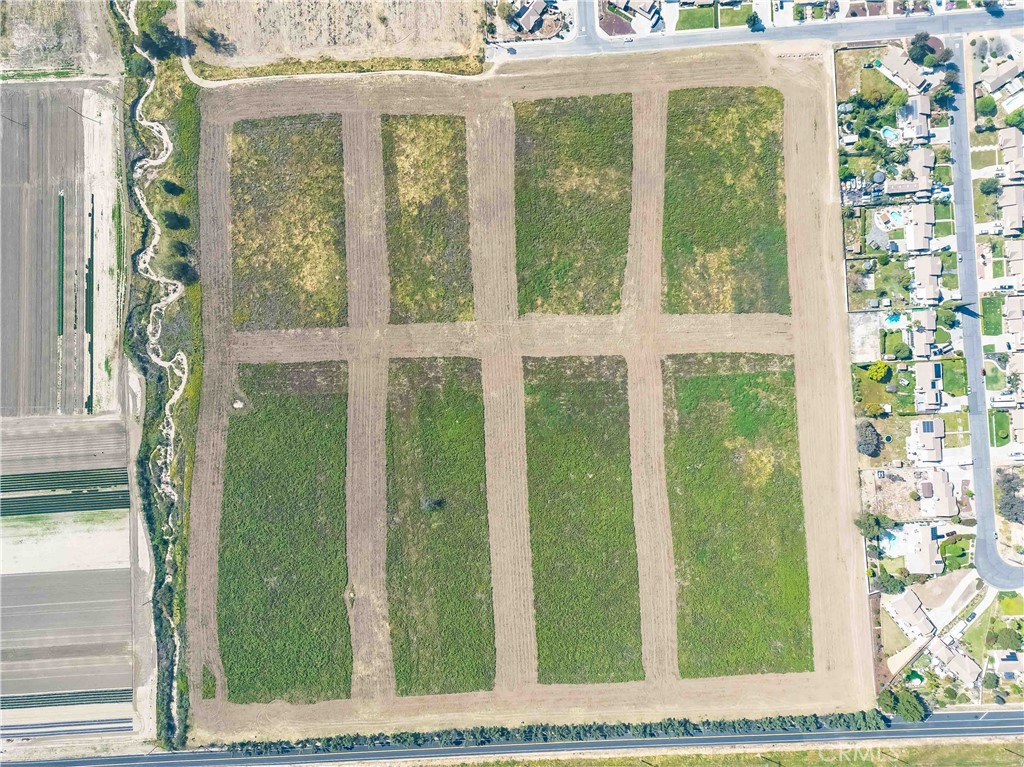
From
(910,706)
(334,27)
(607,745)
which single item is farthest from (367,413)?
(910,706)

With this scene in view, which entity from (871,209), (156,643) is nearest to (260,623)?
(156,643)

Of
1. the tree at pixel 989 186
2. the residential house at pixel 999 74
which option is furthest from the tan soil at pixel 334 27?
the tree at pixel 989 186

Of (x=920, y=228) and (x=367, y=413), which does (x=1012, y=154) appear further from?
(x=367, y=413)

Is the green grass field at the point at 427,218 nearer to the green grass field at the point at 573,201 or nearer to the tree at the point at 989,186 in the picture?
the green grass field at the point at 573,201

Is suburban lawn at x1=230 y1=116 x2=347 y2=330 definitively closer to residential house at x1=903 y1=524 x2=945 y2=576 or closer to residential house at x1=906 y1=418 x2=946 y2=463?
residential house at x1=906 y1=418 x2=946 y2=463

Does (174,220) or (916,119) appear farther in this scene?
(174,220)
